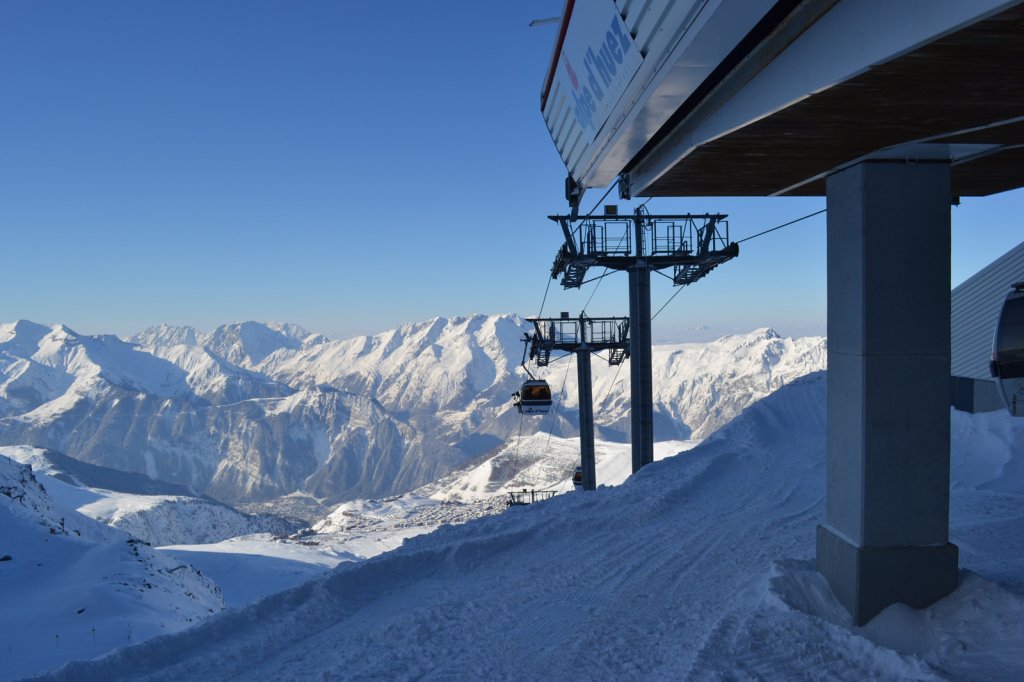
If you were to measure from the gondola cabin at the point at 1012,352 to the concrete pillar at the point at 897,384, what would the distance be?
311cm

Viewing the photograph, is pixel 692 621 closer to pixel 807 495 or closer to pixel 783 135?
pixel 783 135

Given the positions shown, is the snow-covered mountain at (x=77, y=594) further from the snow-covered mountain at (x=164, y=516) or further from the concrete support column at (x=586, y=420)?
the snow-covered mountain at (x=164, y=516)

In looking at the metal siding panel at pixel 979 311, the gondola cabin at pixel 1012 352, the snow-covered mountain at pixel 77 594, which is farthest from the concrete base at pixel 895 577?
the metal siding panel at pixel 979 311

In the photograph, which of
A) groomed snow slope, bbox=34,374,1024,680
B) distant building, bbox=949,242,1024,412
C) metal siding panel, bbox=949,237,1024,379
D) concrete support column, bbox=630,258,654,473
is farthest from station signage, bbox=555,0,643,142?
metal siding panel, bbox=949,237,1024,379

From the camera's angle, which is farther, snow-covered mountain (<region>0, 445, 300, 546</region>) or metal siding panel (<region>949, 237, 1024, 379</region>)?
snow-covered mountain (<region>0, 445, 300, 546</region>)

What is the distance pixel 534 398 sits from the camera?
86.9ft

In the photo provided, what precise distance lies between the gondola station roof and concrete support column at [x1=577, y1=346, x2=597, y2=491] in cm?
1882

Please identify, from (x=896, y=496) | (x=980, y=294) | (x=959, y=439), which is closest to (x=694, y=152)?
(x=896, y=496)

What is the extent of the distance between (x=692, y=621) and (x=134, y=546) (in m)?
16.9

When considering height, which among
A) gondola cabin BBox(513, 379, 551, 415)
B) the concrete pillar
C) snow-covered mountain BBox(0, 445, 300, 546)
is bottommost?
snow-covered mountain BBox(0, 445, 300, 546)

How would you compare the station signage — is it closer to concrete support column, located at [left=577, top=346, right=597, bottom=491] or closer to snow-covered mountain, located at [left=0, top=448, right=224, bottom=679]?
snow-covered mountain, located at [left=0, top=448, right=224, bottom=679]

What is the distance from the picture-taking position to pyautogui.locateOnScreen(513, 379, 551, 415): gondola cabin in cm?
2619

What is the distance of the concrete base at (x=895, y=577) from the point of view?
5.89 meters

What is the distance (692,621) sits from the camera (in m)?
6.26
